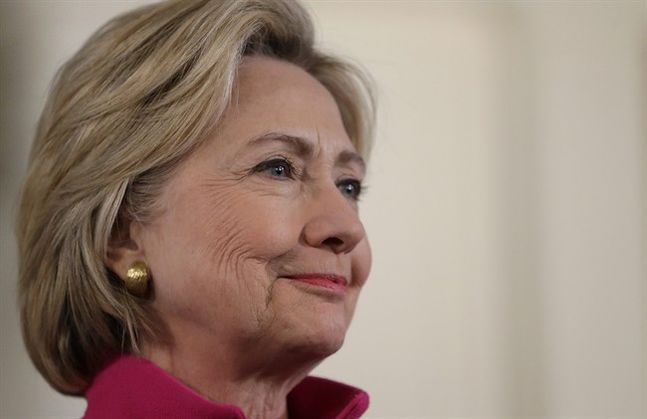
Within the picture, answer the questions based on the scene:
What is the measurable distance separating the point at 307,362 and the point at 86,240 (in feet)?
1.18

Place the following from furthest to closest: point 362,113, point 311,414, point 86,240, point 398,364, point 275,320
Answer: point 398,364
point 362,113
point 311,414
point 86,240
point 275,320

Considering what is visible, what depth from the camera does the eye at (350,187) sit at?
4.24ft

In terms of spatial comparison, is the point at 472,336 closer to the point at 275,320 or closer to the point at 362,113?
the point at 362,113

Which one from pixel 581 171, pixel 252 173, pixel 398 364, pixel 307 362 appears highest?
pixel 252 173

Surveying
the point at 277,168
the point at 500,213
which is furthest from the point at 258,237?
the point at 500,213

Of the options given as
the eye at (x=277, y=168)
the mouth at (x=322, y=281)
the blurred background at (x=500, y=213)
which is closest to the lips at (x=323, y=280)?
the mouth at (x=322, y=281)

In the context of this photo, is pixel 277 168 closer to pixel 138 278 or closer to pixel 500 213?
pixel 138 278

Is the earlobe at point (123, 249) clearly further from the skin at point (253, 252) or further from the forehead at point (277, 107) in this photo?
the forehead at point (277, 107)

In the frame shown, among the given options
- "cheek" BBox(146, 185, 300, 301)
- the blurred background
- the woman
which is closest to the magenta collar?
the woman

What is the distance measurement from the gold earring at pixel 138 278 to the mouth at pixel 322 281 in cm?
21

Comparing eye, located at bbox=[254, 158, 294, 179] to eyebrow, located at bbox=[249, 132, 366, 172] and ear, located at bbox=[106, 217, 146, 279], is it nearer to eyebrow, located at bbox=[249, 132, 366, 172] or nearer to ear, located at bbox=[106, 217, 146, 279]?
eyebrow, located at bbox=[249, 132, 366, 172]

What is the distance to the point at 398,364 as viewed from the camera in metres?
1.76

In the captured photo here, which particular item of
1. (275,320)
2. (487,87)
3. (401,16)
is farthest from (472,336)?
(275,320)

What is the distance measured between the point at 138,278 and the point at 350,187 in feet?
1.22
